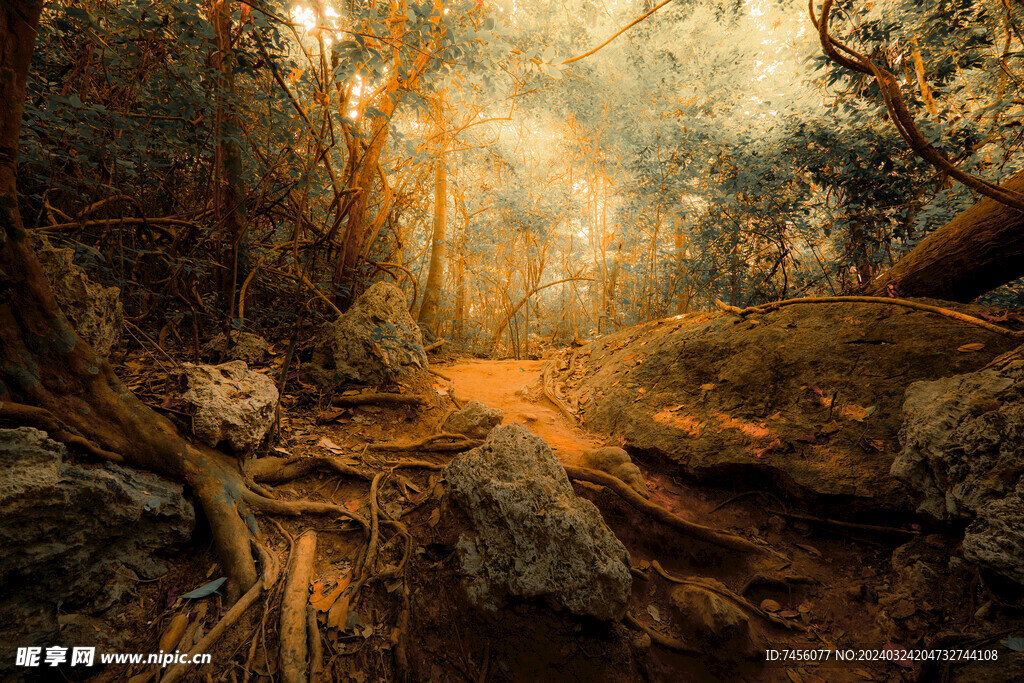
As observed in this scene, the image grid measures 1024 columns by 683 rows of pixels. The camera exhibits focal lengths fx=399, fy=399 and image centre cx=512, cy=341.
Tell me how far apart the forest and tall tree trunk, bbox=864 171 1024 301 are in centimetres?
2

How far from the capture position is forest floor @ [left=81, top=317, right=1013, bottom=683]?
4.81 feet

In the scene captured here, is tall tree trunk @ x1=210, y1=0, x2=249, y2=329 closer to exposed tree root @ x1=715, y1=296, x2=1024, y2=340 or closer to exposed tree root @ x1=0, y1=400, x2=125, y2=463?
exposed tree root @ x1=0, y1=400, x2=125, y2=463

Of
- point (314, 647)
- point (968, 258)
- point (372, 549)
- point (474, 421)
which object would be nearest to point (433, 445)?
point (474, 421)

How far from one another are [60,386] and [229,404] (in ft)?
1.84

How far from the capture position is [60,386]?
1.50 m

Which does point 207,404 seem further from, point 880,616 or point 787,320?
point 787,320

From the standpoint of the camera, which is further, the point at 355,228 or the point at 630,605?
the point at 355,228

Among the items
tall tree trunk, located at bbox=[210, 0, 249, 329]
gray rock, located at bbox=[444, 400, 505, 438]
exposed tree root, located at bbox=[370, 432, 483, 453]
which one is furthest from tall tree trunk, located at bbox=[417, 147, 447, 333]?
exposed tree root, located at bbox=[370, 432, 483, 453]

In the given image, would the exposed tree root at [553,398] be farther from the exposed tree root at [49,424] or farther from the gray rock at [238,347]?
the exposed tree root at [49,424]

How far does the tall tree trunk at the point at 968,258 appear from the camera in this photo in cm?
249

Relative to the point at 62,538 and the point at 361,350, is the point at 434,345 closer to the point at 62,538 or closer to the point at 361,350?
the point at 361,350

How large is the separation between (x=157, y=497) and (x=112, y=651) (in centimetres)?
48

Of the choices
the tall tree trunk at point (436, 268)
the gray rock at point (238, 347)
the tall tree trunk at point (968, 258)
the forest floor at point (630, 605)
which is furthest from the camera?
the tall tree trunk at point (436, 268)

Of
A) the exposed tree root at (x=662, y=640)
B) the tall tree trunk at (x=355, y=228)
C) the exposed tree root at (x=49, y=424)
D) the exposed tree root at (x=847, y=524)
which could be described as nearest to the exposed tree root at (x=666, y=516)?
the exposed tree root at (x=847, y=524)
